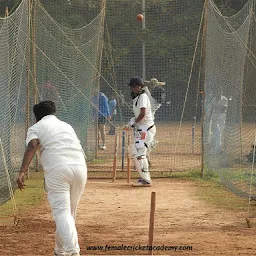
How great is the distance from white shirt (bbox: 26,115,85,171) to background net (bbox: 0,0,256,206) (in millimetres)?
7162

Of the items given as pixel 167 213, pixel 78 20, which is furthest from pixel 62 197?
pixel 78 20

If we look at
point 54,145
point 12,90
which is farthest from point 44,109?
point 12,90

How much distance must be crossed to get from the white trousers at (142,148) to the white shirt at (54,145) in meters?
7.30

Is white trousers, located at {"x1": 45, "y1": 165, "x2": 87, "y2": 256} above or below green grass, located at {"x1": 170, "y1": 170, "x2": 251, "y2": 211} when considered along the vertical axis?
above

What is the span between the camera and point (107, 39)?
19.7m

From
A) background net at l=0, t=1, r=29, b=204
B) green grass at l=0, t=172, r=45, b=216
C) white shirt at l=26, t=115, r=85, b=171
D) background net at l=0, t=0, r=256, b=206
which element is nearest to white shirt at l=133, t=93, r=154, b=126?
background net at l=0, t=0, r=256, b=206

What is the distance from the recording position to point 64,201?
884 cm

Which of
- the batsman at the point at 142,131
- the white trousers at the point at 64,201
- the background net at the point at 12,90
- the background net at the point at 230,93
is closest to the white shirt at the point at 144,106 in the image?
the batsman at the point at 142,131

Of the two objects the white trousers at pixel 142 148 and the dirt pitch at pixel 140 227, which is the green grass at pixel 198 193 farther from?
the white trousers at pixel 142 148

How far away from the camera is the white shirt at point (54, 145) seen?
29.3 feet

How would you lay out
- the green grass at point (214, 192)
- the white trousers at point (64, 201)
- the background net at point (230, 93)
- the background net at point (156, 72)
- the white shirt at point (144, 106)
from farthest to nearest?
1. the background net at point (156, 72)
2. the background net at point (230, 93)
3. the white shirt at point (144, 106)
4. the green grass at point (214, 192)
5. the white trousers at point (64, 201)

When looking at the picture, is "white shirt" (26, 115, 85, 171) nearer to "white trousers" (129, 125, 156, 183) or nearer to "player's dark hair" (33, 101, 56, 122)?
"player's dark hair" (33, 101, 56, 122)

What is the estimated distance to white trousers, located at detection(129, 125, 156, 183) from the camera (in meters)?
16.4

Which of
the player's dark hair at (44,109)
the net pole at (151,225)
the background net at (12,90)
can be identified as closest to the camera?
the net pole at (151,225)
